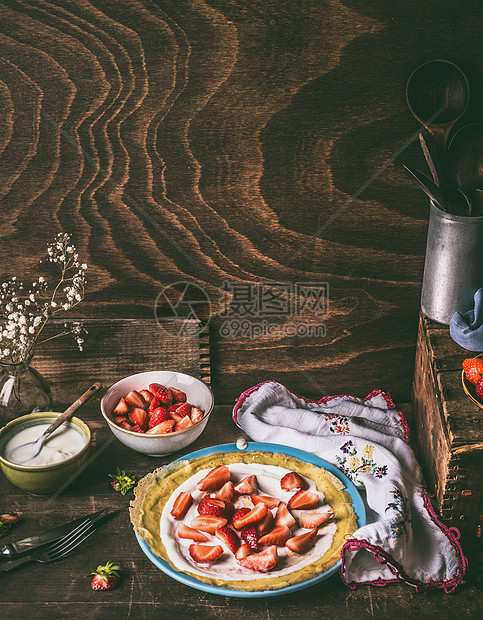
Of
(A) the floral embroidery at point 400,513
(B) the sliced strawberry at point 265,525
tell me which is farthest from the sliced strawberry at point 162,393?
(A) the floral embroidery at point 400,513

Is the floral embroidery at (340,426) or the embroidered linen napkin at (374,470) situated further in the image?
the floral embroidery at (340,426)

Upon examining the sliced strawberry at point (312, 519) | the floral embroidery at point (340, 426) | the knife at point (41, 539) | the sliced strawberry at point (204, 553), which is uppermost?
the floral embroidery at point (340, 426)

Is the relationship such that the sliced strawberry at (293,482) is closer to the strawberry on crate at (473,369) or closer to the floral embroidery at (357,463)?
the floral embroidery at (357,463)

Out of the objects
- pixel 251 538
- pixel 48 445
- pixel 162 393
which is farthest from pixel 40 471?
pixel 251 538

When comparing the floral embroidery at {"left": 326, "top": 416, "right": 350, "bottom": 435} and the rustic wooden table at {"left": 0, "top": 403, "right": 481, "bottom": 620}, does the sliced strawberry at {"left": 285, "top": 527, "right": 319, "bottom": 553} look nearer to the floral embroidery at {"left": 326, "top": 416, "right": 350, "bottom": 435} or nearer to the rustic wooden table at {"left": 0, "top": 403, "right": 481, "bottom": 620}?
the rustic wooden table at {"left": 0, "top": 403, "right": 481, "bottom": 620}

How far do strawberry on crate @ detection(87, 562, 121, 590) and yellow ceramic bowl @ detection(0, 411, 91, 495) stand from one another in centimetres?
19

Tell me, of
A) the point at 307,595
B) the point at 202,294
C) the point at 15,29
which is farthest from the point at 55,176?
the point at 307,595

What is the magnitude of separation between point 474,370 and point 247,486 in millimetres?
449

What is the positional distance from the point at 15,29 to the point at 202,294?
623mm

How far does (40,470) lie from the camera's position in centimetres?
114

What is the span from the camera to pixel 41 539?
1083 mm

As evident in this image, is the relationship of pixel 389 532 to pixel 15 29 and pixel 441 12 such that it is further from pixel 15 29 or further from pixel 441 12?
pixel 15 29

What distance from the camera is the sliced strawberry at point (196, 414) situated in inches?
50.1

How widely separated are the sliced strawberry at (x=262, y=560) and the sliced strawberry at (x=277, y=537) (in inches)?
0.7
